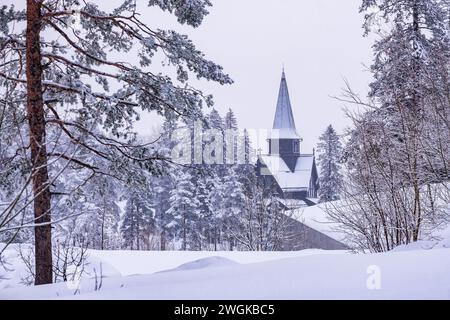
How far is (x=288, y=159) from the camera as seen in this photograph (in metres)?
53.0

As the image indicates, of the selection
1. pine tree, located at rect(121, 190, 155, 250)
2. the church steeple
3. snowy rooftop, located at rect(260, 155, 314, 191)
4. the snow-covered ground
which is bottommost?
pine tree, located at rect(121, 190, 155, 250)

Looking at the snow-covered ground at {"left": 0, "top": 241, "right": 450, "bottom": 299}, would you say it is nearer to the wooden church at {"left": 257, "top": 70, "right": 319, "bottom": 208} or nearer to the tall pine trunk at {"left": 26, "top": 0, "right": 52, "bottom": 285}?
the tall pine trunk at {"left": 26, "top": 0, "right": 52, "bottom": 285}

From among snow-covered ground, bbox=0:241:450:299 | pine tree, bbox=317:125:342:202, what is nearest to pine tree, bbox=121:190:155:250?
pine tree, bbox=317:125:342:202

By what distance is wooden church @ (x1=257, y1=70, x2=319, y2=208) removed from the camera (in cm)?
4925

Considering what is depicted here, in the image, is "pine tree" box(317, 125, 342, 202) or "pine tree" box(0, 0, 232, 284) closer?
"pine tree" box(0, 0, 232, 284)

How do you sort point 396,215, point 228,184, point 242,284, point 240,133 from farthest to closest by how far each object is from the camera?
point 240,133 < point 228,184 < point 396,215 < point 242,284

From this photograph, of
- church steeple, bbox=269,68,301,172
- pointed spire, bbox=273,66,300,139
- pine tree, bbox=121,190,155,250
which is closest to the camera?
pine tree, bbox=121,190,155,250

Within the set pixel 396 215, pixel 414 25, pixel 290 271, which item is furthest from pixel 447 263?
pixel 414 25

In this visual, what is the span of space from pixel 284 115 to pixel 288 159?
6.26 m

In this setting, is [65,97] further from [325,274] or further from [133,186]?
[325,274]

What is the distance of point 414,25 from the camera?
591 inches

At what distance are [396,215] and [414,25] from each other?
403 inches
